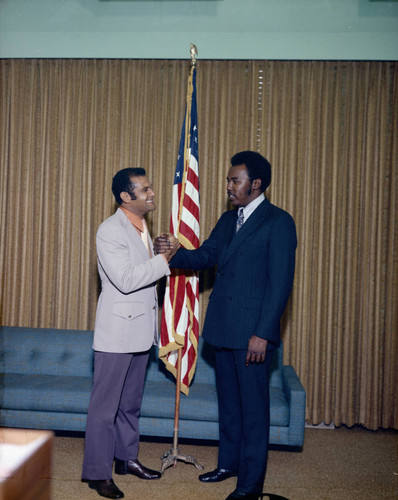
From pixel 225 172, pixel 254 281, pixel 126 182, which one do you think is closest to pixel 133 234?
pixel 126 182

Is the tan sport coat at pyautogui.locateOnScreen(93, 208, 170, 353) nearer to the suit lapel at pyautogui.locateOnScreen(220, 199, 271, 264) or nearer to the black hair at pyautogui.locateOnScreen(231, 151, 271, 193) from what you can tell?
the suit lapel at pyautogui.locateOnScreen(220, 199, 271, 264)

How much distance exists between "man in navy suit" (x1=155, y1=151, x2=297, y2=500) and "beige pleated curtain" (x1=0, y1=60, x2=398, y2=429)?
4.35 ft

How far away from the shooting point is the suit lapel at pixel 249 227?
2.95 metres

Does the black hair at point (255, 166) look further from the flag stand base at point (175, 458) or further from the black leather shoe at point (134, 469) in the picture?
the black leather shoe at point (134, 469)

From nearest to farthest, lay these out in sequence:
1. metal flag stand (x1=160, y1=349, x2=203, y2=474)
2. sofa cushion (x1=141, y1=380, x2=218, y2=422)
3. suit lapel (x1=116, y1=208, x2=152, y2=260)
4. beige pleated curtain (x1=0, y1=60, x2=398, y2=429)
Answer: suit lapel (x1=116, y1=208, x2=152, y2=260), metal flag stand (x1=160, y1=349, x2=203, y2=474), sofa cushion (x1=141, y1=380, x2=218, y2=422), beige pleated curtain (x1=0, y1=60, x2=398, y2=429)

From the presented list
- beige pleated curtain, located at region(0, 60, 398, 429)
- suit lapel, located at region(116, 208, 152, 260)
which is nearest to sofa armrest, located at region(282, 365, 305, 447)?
beige pleated curtain, located at region(0, 60, 398, 429)

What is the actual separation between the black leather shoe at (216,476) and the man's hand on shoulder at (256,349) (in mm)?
836

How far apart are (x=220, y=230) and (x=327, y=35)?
2.17 metres

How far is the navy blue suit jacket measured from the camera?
9.14 ft

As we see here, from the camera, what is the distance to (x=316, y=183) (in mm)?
4340

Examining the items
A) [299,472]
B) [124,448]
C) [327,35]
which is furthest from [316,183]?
[124,448]

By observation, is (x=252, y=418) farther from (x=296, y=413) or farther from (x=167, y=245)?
(x=167, y=245)

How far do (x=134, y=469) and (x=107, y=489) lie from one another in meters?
0.29

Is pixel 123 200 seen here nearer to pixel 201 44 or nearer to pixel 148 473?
pixel 148 473
